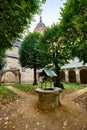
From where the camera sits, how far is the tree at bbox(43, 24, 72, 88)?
17.7 meters

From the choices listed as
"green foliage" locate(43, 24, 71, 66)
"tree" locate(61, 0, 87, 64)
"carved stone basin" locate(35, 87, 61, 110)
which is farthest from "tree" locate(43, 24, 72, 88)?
"carved stone basin" locate(35, 87, 61, 110)

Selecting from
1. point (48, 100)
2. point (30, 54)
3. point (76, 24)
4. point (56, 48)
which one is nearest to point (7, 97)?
point (48, 100)

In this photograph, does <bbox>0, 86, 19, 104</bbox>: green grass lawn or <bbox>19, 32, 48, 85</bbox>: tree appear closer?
<bbox>0, 86, 19, 104</bbox>: green grass lawn

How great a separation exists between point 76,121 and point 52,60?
1138 cm

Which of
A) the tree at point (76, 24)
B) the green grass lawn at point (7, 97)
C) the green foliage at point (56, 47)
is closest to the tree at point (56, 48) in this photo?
the green foliage at point (56, 47)

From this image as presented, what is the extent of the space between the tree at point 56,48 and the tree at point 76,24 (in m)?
3.24

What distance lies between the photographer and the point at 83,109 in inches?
357

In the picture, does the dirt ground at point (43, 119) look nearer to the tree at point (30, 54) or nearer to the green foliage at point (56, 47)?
the green foliage at point (56, 47)

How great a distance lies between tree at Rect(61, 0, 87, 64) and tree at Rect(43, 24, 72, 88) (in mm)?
3240

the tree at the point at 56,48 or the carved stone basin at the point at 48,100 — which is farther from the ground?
the tree at the point at 56,48

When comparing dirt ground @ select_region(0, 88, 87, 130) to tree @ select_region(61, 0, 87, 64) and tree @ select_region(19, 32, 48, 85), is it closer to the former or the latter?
tree @ select_region(61, 0, 87, 64)

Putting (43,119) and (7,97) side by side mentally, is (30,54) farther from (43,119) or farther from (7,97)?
(43,119)

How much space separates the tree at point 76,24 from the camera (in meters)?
10.3

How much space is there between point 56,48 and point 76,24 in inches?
313
